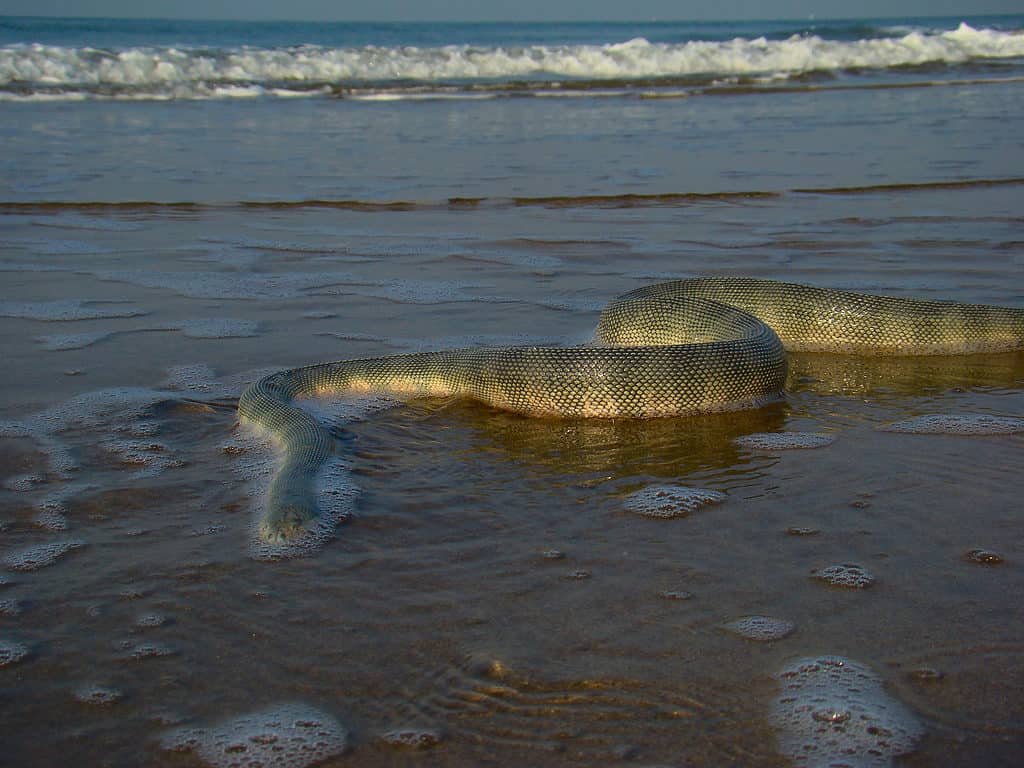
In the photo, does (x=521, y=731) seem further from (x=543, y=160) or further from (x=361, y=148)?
(x=361, y=148)

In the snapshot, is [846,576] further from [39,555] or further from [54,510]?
[54,510]

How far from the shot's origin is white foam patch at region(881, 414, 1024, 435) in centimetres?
491

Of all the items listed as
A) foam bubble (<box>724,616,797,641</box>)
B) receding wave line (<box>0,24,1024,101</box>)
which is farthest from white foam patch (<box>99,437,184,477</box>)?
receding wave line (<box>0,24,1024,101</box>)

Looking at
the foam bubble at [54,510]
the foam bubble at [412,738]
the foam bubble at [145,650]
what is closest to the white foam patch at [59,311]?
the foam bubble at [54,510]

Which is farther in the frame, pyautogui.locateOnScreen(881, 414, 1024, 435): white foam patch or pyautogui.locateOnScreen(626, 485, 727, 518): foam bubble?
pyautogui.locateOnScreen(881, 414, 1024, 435): white foam patch

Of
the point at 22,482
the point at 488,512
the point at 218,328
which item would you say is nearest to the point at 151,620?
the point at 488,512

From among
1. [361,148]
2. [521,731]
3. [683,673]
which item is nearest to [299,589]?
[521,731]

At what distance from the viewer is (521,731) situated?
2672mm

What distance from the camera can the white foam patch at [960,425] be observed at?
4906mm

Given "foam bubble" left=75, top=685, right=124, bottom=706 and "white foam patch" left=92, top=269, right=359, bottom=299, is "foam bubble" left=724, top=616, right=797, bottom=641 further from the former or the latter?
"white foam patch" left=92, top=269, right=359, bottom=299

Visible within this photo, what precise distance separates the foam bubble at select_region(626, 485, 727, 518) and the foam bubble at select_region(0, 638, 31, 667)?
211cm

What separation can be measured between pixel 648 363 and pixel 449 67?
107 ft

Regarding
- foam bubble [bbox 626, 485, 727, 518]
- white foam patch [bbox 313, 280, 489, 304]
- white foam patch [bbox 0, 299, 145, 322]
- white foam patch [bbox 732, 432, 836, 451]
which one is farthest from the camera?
white foam patch [bbox 313, 280, 489, 304]

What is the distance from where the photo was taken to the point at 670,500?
163 inches
